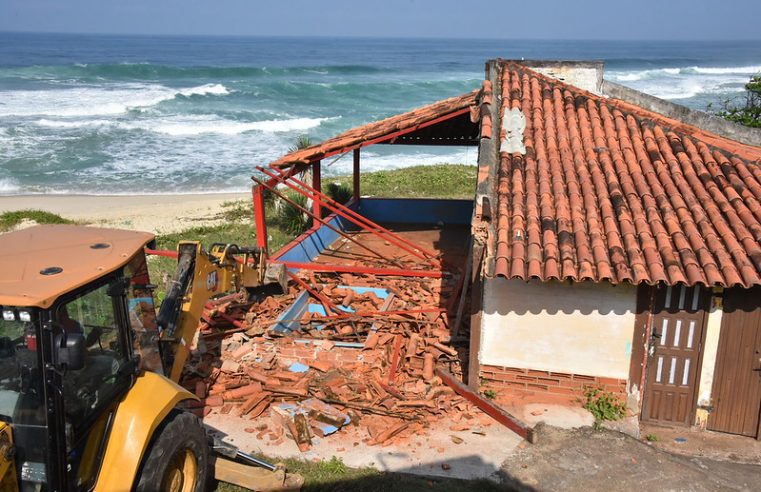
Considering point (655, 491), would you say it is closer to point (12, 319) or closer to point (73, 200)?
point (12, 319)

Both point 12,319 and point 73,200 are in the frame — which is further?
point 73,200

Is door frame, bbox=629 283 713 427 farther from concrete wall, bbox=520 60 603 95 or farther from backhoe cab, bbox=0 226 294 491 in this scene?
concrete wall, bbox=520 60 603 95

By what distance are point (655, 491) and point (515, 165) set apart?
4.98 m

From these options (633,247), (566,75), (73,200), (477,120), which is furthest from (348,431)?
(73,200)

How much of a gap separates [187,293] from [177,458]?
2.05 m

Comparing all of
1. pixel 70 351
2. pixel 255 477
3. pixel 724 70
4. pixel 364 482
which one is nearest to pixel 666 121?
pixel 364 482

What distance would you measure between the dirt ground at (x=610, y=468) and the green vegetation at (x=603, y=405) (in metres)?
0.49

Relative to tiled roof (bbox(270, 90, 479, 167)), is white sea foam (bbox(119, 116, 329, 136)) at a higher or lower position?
lower

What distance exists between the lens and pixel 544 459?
8.01 meters

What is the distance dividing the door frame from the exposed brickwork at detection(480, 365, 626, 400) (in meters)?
0.26

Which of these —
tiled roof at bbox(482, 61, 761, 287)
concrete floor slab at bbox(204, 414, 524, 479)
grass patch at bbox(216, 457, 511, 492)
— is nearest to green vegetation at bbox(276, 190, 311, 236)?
tiled roof at bbox(482, 61, 761, 287)

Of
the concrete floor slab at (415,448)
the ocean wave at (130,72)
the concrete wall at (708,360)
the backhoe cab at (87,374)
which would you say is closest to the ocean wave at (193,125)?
the ocean wave at (130,72)

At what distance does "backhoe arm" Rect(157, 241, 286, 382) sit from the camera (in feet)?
24.1

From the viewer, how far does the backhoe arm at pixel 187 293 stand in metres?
7.34
